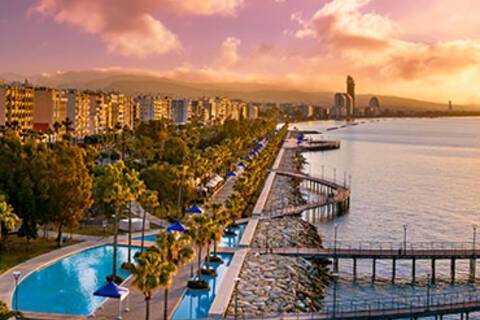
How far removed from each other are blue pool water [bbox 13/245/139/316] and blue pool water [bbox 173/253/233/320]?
19.7 ft

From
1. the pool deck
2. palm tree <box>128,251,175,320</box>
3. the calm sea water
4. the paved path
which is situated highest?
palm tree <box>128,251,175,320</box>

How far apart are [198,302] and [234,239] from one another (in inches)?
822

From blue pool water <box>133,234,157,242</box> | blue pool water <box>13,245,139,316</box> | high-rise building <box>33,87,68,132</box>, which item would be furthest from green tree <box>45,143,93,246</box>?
high-rise building <box>33,87,68,132</box>

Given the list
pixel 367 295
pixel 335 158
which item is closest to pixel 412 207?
pixel 367 295

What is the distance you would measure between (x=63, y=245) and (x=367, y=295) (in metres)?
29.3

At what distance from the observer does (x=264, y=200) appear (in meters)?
86.5

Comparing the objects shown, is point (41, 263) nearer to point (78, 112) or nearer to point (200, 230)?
point (200, 230)

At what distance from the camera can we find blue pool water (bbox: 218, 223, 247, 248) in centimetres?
5997

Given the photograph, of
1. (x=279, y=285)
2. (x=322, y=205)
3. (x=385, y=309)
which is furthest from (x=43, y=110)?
(x=385, y=309)

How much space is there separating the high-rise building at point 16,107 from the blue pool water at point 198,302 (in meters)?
94.8

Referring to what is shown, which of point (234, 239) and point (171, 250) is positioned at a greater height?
point (171, 250)

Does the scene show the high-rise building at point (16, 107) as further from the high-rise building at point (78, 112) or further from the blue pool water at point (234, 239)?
the blue pool water at point (234, 239)

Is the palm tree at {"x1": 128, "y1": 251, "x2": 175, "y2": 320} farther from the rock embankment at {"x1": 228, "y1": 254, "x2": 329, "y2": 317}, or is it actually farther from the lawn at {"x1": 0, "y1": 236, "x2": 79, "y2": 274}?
the lawn at {"x1": 0, "y1": 236, "x2": 79, "y2": 274}

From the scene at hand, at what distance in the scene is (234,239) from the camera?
62.7 m
